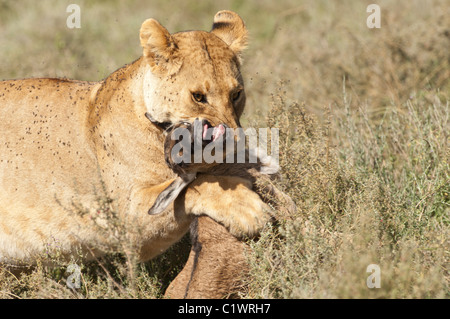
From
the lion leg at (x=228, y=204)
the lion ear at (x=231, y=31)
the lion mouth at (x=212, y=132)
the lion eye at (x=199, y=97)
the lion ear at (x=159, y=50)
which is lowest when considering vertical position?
the lion leg at (x=228, y=204)

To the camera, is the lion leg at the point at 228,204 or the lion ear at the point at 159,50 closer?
the lion leg at the point at 228,204

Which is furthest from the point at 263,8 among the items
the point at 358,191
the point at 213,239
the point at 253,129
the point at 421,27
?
the point at 213,239

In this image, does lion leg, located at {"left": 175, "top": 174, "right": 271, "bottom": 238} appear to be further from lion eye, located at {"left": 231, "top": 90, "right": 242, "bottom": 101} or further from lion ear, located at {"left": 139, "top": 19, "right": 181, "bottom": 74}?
lion ear, located at {"left": 139, "top": 19, "right": 181, "bottom": 74}

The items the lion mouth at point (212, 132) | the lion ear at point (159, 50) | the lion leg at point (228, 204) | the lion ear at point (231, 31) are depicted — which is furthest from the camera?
the lion ear at point (231, 31)

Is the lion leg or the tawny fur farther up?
the lion leg

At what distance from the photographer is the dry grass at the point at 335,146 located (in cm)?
357

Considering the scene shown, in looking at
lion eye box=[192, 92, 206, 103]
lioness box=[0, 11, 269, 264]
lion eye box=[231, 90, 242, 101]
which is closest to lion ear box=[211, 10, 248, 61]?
lioness box=[0, 11, 269, 264]

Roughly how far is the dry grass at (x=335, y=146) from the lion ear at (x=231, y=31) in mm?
773

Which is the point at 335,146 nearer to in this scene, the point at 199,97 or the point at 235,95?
the point at 235,95

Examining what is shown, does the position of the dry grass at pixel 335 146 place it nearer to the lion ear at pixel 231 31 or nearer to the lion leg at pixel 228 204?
the lion leg at pixel 228 204

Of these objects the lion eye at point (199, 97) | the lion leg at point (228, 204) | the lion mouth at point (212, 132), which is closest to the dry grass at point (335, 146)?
the lion leg at point (228, 204)

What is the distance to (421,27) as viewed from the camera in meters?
7.76

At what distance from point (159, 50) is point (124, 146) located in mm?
673

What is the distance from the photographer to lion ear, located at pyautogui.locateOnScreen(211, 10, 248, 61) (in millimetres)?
4367
